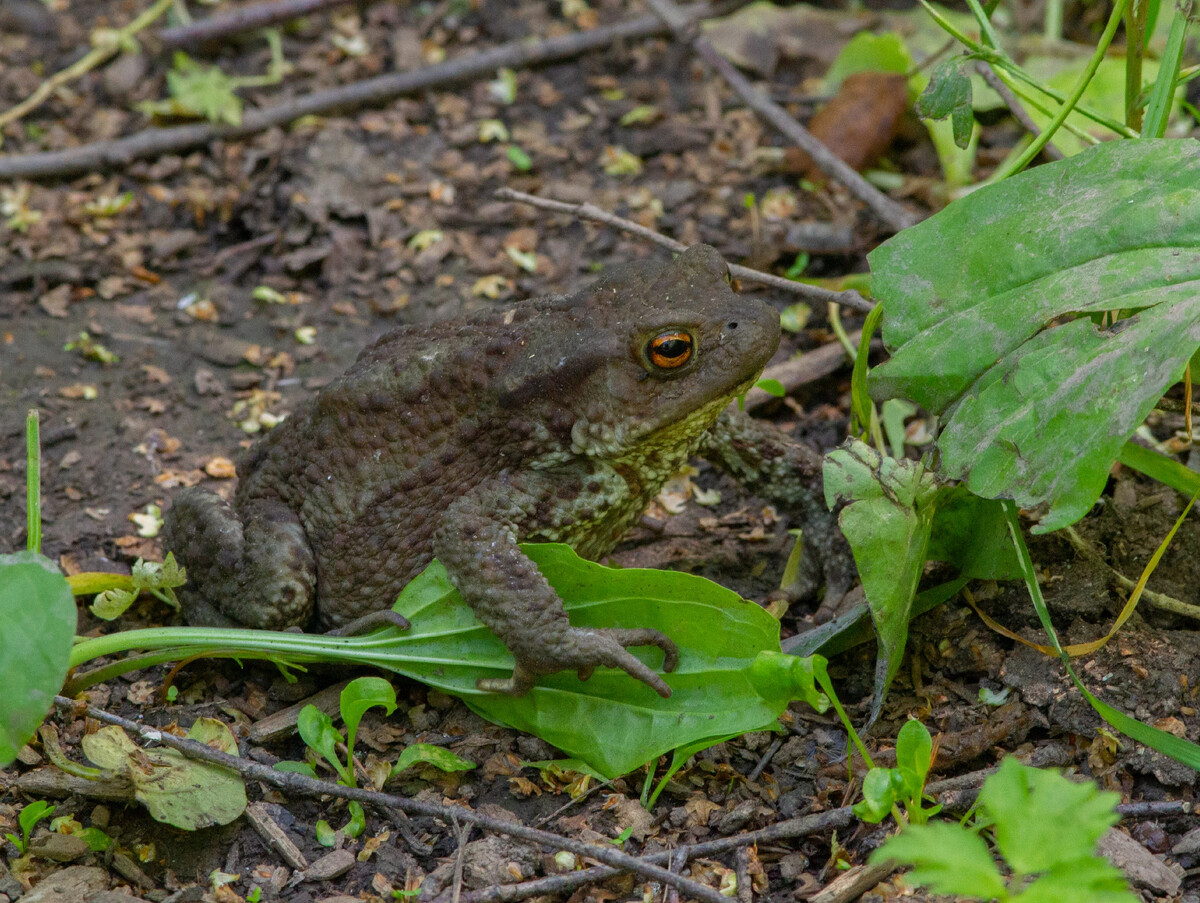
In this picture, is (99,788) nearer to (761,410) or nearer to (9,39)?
(761,410)

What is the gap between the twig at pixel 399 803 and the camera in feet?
7.99

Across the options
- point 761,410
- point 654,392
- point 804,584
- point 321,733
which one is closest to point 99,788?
point 321,733

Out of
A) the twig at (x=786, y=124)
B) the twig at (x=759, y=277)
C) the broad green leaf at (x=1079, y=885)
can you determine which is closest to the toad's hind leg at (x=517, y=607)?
the twig at (x=759, y=277)

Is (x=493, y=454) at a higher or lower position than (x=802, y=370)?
higher

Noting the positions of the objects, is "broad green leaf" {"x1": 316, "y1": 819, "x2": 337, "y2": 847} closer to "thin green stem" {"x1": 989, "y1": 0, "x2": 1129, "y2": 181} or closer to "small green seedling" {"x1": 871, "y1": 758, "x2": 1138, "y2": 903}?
"small green seedling" {"x1": 871, "y1": 758, "x2": 1138, "y2": 903}

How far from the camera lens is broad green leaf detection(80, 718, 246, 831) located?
2.74 metres

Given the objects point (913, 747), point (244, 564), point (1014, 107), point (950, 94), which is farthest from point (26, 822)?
point (1014, 107)

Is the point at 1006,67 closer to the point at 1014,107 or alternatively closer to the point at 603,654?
the point at 1014,107

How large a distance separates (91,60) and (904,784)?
19.5 feet

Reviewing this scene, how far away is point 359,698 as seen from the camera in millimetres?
2789

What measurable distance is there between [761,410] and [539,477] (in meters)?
1.37

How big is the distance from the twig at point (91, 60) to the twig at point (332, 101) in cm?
48

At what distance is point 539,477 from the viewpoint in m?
3.30

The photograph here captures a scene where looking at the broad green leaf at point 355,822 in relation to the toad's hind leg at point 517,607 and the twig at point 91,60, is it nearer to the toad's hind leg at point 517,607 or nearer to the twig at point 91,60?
the toad's hind leg at point 517,607
